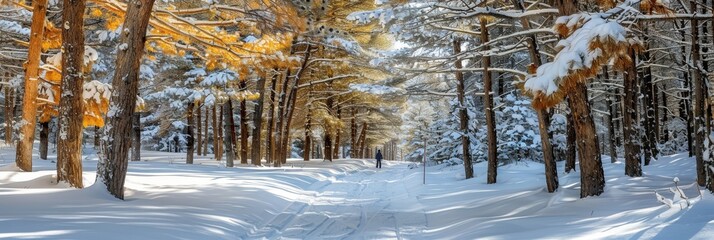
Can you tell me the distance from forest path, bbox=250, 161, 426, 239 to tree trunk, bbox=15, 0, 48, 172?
19.9 feet

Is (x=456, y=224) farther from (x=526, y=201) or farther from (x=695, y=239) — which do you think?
(x=695, y=239)

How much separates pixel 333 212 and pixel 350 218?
0.83 m

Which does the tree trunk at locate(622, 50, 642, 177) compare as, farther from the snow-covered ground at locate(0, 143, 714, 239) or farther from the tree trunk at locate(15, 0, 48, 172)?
the tree trunk at locate(15, 0, 48, 172)

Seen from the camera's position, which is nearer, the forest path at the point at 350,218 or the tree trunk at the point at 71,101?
the forest path at the point at 350,218

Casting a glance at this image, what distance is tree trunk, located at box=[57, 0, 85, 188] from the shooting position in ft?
29.6

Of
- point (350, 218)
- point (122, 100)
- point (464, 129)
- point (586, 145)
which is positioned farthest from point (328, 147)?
point (586, 145)

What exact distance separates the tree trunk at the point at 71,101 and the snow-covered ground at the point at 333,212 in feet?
1.14

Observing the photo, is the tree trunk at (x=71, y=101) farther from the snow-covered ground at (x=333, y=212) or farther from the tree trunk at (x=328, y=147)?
the tree trunk at (x=328, y=147)

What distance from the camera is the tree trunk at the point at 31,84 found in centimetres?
1075

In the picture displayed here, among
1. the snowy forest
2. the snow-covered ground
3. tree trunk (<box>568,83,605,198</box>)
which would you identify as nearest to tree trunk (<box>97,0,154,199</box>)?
the snowy forest

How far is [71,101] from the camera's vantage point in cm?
915

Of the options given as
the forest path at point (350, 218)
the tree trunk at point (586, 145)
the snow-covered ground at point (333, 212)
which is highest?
A: the tree trunk at point (586, 145)

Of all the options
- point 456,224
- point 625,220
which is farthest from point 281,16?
point 625,220

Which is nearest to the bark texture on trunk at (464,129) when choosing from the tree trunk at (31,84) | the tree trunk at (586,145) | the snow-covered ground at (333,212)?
the snow-covered ground at (333,212)
